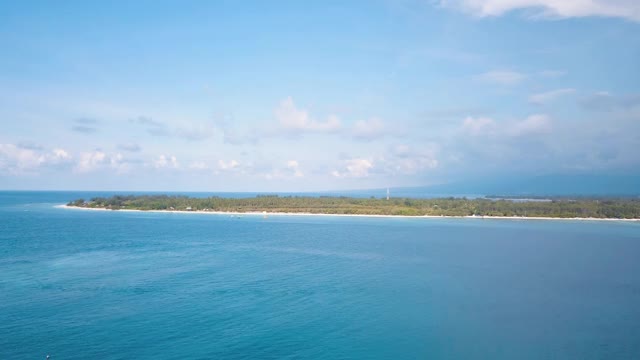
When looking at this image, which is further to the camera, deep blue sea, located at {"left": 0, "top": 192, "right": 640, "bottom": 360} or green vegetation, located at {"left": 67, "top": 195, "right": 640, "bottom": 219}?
green vegetation, located at {"left": 67, "top": 195, "right": 640, "bottom": 219}

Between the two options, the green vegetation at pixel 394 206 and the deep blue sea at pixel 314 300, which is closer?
the deep blue sea at pixel 314 300

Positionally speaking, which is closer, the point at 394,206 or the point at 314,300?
the point at 314,300

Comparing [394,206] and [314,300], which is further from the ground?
[394,206]

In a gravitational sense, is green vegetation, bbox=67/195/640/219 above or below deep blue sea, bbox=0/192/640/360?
above

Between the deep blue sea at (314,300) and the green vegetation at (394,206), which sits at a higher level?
the green vegetation at (394,206)

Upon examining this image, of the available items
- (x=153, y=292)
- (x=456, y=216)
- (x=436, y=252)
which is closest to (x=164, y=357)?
(x=153, y=292)
